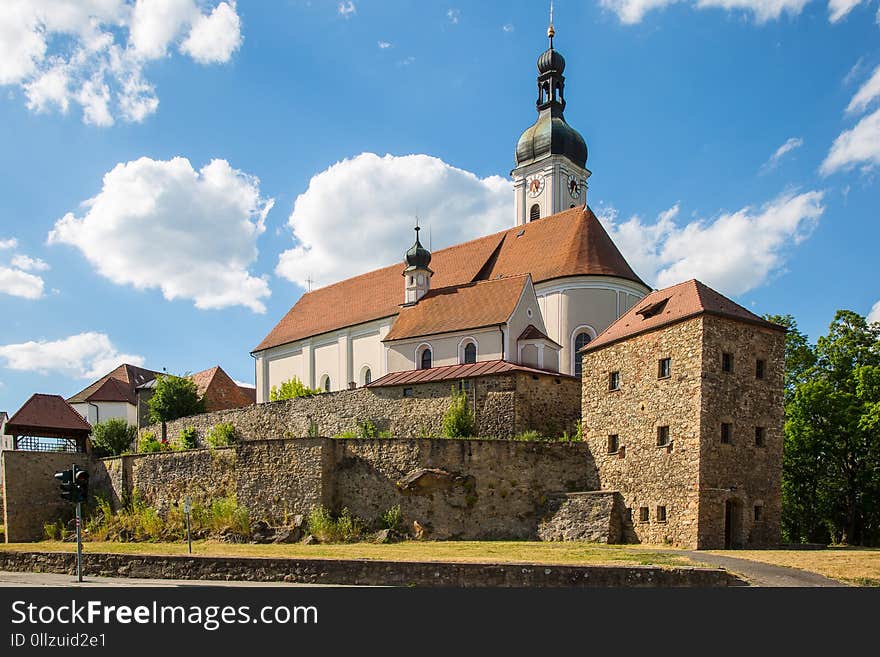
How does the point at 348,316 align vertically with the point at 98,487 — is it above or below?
above

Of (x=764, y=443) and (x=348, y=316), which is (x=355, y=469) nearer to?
(x=764, y=443)

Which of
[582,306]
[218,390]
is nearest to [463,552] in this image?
[582,306]

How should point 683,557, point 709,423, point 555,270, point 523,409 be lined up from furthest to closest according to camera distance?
point 555,270
point 523,409
point 709,423
point 683,557

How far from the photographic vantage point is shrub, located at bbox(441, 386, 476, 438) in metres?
38.3

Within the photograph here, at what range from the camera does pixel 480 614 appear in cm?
1402

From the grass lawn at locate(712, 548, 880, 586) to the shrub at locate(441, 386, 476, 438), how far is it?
1424 cm

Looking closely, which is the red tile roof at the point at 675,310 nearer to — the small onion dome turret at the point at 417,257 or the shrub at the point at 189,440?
the small onion dome turret at the point at 417,257

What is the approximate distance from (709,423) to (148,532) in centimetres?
2599

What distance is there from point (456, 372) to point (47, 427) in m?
24.4

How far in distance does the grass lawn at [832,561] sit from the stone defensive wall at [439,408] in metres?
13.3

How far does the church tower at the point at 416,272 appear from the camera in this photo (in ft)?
170

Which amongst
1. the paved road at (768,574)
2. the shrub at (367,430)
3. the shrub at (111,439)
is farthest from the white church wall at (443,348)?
the paved road at (768,574)

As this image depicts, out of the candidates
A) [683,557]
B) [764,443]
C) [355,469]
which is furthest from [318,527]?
[764,443]

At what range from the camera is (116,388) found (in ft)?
231
